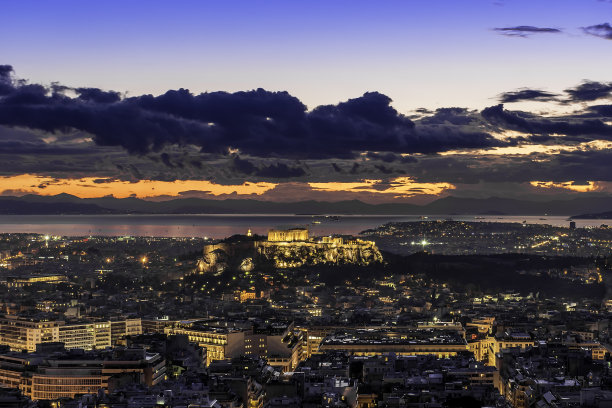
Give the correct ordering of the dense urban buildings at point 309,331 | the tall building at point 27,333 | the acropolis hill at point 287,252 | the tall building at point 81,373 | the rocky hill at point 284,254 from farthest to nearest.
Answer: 1. the acropolis hill at point 287,252
2. the rocky hill at point 284,254
3. the tall building at point 27,333
4. the tall building at point 81,373
5. the dense urban buildings at point 309,331

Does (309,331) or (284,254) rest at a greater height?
(284,254)

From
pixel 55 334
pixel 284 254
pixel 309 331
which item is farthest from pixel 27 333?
pixel 284 254

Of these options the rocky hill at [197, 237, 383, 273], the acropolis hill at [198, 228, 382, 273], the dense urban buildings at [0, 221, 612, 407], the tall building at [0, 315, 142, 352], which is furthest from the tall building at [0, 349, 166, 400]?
the rocky hill at [197, 237, 383, 273]

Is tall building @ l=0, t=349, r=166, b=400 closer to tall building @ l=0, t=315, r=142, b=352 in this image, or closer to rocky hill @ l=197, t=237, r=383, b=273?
tall building @ l=0, t=315, r=142, b=352

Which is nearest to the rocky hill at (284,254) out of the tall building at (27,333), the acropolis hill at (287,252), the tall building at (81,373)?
the acropolis hill at (287,252)

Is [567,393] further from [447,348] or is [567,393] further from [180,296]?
[180,296]

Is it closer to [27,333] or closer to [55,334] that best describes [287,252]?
[27,333]

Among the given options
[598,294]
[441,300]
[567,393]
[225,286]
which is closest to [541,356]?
[567,393]

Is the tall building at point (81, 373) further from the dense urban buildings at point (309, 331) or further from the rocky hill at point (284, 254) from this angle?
the rocky hill at point (284, 254)
